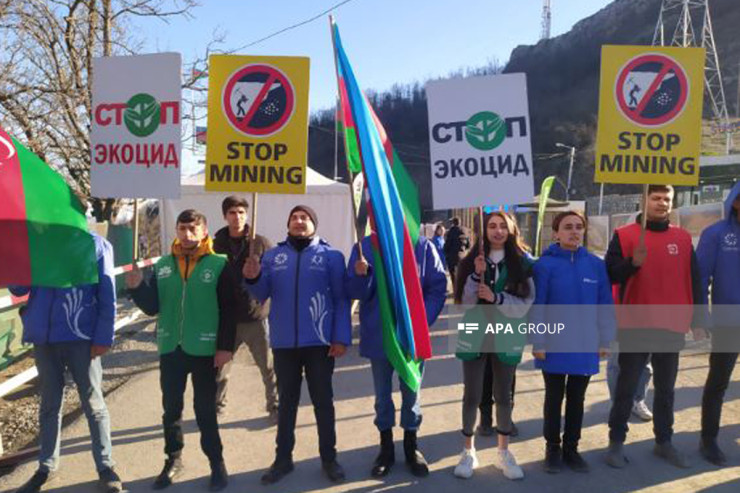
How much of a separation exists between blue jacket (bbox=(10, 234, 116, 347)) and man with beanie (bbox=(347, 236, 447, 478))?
1.55 m

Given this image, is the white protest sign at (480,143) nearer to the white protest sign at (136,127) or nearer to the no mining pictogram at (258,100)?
the no mining pictogram at (258,100)

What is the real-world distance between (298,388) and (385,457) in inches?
29.9

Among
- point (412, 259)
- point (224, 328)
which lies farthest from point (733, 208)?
point (224, 328)

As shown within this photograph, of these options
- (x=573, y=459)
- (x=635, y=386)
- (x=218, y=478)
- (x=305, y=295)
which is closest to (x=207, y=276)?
(x=305, y=295)

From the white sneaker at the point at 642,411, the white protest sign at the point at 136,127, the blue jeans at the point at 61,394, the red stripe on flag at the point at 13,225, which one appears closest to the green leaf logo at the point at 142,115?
the white protest sign at the point at 136,127

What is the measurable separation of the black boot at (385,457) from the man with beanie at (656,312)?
1.52 m

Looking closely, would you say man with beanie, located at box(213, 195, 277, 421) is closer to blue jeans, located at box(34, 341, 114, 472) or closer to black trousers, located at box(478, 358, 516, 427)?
blue jeans, located at box(34, 341, 114, 472)

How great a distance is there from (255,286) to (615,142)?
2.64 metres

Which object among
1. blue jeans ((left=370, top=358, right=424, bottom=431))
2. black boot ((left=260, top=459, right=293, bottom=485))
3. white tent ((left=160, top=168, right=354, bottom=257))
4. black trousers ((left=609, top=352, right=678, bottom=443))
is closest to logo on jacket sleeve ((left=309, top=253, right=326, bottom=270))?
blue jeans ((left=370, top=358, right=424, bottom=431))

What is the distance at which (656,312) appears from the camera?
154 inches

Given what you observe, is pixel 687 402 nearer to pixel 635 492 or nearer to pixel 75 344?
pixel 635 492

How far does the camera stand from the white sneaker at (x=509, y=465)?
12.2 ft

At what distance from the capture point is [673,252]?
3.92 meters

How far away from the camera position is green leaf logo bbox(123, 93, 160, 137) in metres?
3.60
